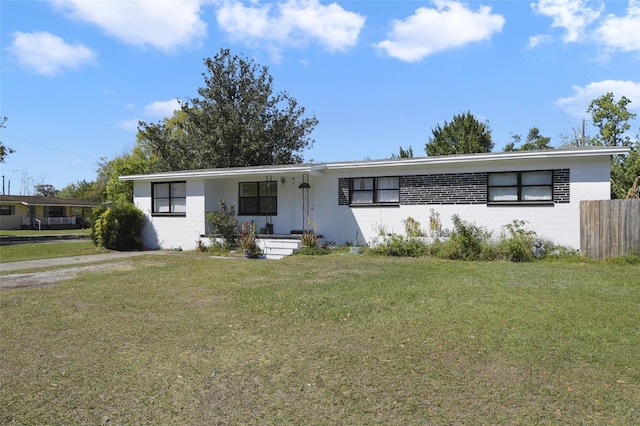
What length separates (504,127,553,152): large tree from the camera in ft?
113

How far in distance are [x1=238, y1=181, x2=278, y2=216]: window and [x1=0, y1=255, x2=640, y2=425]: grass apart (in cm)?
831

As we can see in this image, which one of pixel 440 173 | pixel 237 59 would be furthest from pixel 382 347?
pixel 237 59

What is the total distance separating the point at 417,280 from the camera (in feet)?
27.9

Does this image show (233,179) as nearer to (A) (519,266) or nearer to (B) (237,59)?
(A) (519,266)

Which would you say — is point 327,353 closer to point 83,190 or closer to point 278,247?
point 278,247

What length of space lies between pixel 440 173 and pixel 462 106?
959 inches

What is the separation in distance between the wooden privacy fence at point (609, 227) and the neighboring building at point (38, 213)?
40.8 m

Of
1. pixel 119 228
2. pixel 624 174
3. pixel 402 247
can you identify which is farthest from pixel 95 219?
pixel 624 174

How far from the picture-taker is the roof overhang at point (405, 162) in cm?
1155

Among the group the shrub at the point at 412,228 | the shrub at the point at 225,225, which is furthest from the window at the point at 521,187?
the shrub at the point at 225,225

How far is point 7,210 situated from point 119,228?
1361 inches

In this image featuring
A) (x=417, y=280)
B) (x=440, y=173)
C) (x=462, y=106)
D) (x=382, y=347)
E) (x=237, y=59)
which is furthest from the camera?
(x=462, y=106)

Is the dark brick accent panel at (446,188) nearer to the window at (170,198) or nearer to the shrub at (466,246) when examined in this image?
the shrub at (466,246)

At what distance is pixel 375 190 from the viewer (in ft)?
48.4
